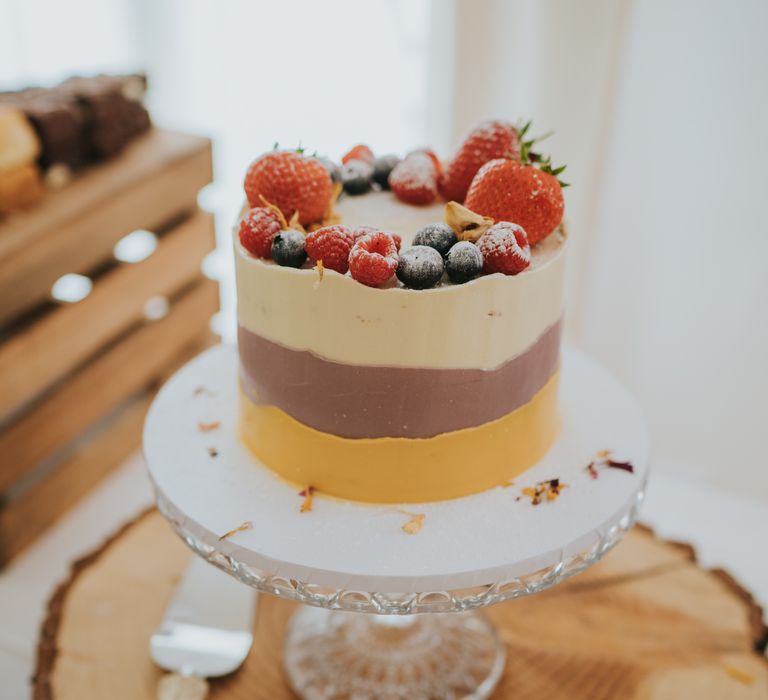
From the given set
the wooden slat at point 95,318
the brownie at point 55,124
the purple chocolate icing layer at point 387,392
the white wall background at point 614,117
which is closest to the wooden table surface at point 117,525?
the white wall background at point 614,117

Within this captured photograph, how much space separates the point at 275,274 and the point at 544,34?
43.7 inches

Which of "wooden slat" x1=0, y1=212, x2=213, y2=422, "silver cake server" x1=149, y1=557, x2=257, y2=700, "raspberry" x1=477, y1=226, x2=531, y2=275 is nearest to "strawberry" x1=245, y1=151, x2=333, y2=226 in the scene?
"raspberry" x1=477, y1=226, x2=531, y2=275

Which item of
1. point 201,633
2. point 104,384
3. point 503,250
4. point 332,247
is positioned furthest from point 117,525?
point 503,250

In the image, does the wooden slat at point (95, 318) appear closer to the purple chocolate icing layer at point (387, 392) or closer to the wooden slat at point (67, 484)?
the wooden slat at point (67, 484)

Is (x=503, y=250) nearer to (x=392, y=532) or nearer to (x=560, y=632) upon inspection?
(x=392, y=532)

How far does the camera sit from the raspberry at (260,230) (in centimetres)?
99

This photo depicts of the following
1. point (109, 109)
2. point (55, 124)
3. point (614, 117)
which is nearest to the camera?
point (55, 124)

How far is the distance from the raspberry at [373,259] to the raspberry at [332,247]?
0.02m

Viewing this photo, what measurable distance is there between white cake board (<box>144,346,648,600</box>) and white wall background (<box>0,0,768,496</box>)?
30.5 inches

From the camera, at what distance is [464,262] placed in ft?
3.04

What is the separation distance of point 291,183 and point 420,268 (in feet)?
0.72

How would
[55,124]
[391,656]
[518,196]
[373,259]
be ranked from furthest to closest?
[55,124]
[391,656]
[518,196]
[373,259]

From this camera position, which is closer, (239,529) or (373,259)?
(373,259)

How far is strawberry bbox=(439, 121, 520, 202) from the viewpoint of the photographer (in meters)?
1.11
